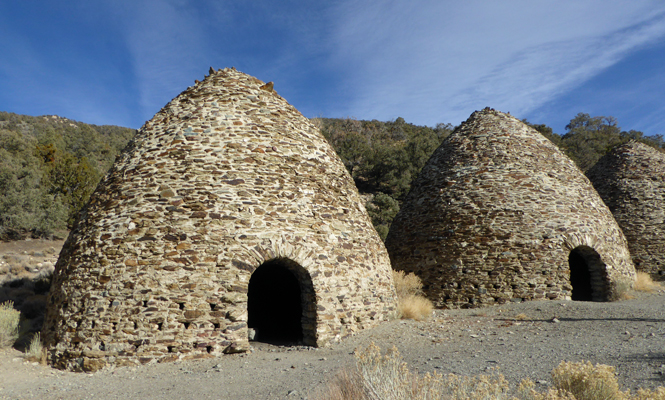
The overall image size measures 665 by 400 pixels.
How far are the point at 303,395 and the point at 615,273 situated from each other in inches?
393

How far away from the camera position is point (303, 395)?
4.38 metres

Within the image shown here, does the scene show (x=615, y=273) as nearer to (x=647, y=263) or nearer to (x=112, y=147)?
(x=647, y=263)

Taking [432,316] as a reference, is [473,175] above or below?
above

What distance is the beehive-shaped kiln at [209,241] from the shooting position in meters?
5.88

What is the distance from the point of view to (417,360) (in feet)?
18.8

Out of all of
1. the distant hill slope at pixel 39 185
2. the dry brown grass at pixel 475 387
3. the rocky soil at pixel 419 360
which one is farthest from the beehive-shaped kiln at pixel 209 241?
the distant hill slope at pixel 39 185

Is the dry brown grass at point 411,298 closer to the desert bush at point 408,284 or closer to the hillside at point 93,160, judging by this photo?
the desert bush at point 408,284

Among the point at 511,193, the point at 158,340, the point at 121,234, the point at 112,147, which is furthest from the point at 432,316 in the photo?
the point at 112,147

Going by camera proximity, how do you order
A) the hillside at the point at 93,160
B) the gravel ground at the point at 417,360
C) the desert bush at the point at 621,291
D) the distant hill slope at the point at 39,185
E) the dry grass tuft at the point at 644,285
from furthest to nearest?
1. the hillside at the point at 93,160
2. the distant hill slope at the point at 39,185
3. the dry grass tuft at the point at 644,285
4. the desert bush at the point at 621,291
5. the gravel ground at the point at 417,360

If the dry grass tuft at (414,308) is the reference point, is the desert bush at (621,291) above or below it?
above

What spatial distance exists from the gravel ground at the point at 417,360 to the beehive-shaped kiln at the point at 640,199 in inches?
286

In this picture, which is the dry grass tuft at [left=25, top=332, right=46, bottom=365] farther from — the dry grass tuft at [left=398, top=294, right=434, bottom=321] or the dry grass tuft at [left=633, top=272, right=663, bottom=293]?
the dry grass tuft at [left=633, top=272, right=663, bottom=293]

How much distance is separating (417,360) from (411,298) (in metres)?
3.67

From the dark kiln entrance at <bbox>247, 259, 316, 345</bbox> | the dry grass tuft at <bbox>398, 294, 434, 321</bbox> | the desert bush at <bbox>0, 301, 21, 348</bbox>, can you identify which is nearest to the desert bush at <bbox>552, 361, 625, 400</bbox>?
the dry grass tuft at <bbox>398, 294, 434, 321</bbox>
